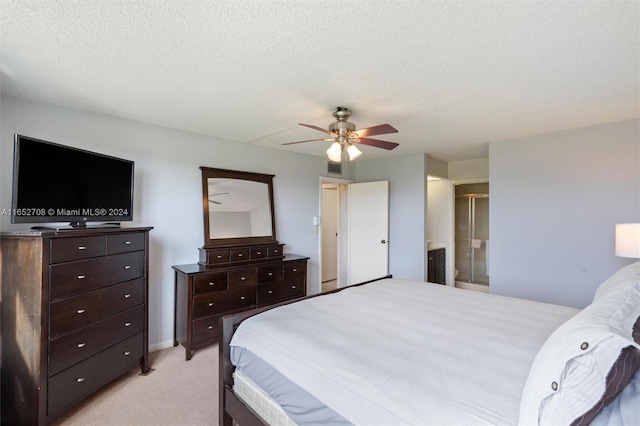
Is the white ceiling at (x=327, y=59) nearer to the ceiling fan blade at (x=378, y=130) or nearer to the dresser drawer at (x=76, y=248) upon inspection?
the ceiling fan blade at (x=378, y=130)

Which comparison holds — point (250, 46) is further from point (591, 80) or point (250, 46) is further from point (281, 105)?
point (591, 80)

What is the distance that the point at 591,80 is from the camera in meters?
2.06

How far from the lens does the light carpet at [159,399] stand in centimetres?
200

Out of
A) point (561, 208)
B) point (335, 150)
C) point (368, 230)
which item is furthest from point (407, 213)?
point (335, 150)


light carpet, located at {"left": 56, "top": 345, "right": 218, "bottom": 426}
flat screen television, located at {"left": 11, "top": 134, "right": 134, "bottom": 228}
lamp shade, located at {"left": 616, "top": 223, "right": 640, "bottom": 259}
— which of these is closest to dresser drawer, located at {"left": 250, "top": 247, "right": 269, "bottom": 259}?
light carpet, located at {"left": 56, "top": 345, "right": 218, "bottom": 426}

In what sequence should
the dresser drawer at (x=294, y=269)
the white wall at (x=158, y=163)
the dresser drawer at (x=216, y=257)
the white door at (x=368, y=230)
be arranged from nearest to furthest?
the white wall at (x=158, y=163) < the dresser drawer at (x=216, y=257) < the dresser drawer at (x=294, y=269) < the white door at (x=368, y=230)

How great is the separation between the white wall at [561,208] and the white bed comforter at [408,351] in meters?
1.57

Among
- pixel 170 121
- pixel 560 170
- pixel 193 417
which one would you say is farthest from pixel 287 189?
pixel 560 170

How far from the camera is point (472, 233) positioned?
5461mm

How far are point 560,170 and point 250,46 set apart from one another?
11.4 ft

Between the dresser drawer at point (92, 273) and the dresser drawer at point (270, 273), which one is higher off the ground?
the dresser drawer at point (92, 273)

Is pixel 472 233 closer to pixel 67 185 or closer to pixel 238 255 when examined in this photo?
pixel 238 255

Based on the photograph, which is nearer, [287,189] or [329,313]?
[329,313]

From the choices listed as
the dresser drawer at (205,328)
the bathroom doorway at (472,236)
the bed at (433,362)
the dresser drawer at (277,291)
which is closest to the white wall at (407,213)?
the bathroom doorway at (472,236)
